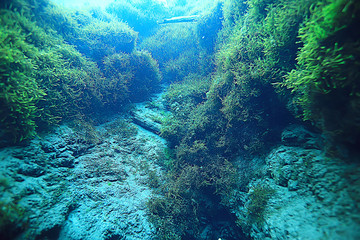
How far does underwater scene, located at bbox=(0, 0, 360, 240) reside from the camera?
244cm

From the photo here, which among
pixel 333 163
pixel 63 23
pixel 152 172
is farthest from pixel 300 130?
pixel 63 23

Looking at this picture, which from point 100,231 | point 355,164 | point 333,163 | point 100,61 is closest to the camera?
point 355,164

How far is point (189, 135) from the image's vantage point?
21.0 feet

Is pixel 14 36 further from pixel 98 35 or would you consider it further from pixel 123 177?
pixel 98 35

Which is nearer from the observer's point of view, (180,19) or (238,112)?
(238,112)

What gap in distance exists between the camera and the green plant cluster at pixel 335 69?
2.11 m

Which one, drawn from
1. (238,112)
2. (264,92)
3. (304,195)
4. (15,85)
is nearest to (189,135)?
(238,112)

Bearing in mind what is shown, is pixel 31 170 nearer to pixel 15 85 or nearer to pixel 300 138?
pixel 15 85

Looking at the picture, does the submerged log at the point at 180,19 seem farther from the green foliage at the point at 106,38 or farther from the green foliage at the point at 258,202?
the green foliage at the point at 258,202

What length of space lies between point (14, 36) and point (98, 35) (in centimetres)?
544

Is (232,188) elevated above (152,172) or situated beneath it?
situated beneath

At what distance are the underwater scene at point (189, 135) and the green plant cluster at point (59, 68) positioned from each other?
5cm

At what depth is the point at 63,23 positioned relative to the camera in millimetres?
6867

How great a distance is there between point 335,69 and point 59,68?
747cm
